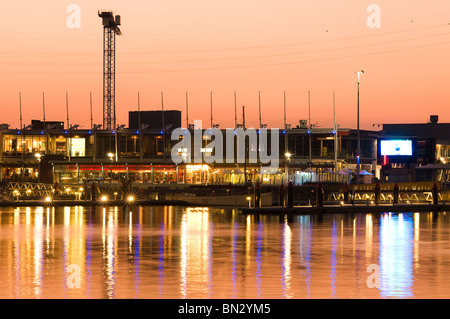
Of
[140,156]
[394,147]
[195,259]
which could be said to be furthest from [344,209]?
[394,147]

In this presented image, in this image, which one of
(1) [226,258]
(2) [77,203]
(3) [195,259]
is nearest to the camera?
(3) [195,259]

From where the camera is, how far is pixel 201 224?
182 feet

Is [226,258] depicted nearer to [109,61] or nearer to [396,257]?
[396,257]

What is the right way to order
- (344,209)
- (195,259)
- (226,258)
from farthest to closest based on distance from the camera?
(344,209) → (226,258) → (195,259)

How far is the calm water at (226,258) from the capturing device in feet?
82.9

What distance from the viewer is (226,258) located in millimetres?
33688

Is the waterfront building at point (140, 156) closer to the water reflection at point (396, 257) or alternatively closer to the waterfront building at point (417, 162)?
the waterfront building at point (417, 162)

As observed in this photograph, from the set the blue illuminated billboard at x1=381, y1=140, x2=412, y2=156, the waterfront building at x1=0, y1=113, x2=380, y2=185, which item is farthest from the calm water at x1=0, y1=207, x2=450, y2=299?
the blue illuminated billboard at x1=381, y1=140, x2=412, y2=156

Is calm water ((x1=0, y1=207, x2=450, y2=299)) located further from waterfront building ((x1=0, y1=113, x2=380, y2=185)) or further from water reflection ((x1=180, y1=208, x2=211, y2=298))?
waterfront building ((x1=0, y1=113, x2=380, y2=185))

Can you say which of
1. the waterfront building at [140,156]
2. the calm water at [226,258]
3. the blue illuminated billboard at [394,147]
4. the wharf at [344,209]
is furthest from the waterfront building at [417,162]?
the calm water at [226,258]

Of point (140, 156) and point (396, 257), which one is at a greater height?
point (140, 156)
